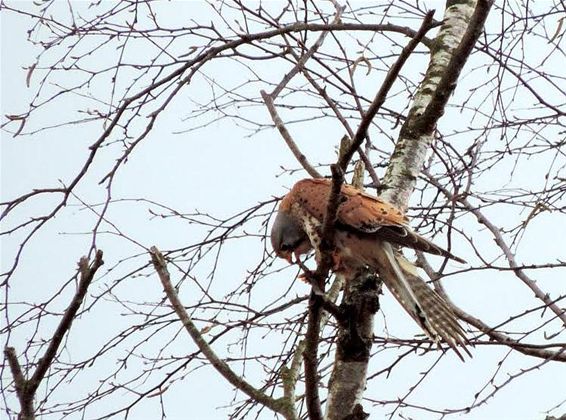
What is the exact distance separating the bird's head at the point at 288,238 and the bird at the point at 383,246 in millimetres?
71

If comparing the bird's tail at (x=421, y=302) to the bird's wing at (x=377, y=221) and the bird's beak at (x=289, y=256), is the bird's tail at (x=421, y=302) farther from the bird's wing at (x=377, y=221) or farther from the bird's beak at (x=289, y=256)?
the bird's beak at (x=289, y=256)

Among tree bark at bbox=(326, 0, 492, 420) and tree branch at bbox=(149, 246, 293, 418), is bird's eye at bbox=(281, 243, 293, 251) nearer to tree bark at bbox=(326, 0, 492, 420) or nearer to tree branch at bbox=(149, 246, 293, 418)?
tree bark at bbox=(326, 0, 492, 420)

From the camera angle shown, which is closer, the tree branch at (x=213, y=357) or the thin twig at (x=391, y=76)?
the thin twig at (x=391, y=76)

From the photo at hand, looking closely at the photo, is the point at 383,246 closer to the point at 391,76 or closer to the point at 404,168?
the point at 404,168

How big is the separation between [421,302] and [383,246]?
0.27 meters

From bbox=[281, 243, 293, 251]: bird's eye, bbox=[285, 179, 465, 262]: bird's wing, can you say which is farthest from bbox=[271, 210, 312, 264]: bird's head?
bbox=[285, 179, 465, 262]: bird's wing

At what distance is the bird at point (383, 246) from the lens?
3.02m

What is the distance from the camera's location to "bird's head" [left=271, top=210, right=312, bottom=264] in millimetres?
3562

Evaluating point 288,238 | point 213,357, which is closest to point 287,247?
point 288,238

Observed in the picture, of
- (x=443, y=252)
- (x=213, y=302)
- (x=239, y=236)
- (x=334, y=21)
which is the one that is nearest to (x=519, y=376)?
(x=443, y=252)

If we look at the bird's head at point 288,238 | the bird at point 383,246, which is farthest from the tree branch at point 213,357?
the bird's head at point 288,238

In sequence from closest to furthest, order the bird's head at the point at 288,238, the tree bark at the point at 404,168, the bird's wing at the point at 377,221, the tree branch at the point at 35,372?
the tree branch at the point at 35,372 → the tree bark at the point at 404,168 → the bird's wing at the point at 377,221 → the bird's head at the point at 288,238

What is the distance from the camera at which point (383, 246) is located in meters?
3.26

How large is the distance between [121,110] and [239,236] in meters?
0.91
